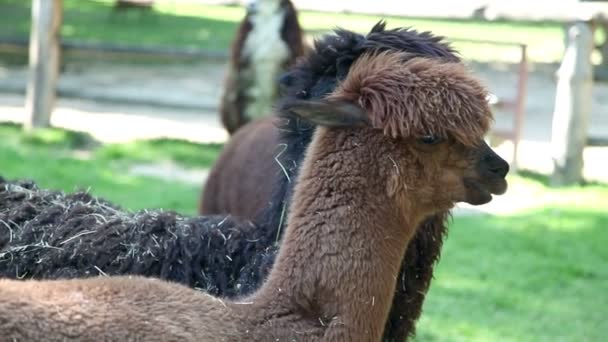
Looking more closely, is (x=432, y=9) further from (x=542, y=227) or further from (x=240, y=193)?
(x=240, y=193)

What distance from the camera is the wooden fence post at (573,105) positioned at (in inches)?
357

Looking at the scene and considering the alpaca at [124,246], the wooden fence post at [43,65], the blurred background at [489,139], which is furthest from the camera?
the wooden fence post at [43,65]

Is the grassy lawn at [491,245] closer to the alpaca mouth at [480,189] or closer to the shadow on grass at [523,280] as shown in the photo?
the shadow on grass at [523,280]

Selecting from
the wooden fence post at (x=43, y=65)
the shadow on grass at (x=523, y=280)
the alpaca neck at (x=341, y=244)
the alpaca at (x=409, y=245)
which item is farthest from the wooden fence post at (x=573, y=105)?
the alpaca neck at (x=341, y=244)

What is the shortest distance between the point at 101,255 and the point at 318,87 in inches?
36.6

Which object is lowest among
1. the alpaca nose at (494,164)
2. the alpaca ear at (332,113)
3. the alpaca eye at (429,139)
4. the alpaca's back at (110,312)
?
the alpaca's back at (110,312)

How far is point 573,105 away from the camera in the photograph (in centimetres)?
909

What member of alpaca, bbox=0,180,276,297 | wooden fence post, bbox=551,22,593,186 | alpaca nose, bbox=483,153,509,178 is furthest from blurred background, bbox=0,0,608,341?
alpaca nose, bbox=483,153,509,178

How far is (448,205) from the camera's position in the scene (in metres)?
2.96

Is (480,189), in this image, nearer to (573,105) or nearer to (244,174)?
(244,174)

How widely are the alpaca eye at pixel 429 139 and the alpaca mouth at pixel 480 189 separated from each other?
0.53 ft

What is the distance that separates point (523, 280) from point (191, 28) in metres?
16.1

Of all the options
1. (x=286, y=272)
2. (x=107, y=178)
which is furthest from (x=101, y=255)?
(x=107, y=178)

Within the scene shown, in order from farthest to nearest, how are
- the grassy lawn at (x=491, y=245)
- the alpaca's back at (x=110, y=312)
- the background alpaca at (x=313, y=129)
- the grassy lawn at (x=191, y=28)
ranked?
1. the grassy lawn at (x=191, y=28)
2. the grassy lawn at (x=491, y=245)
3. the background alpaca at (x=313, y=129)
4. the alpaca's back at (x=110, y=312)
